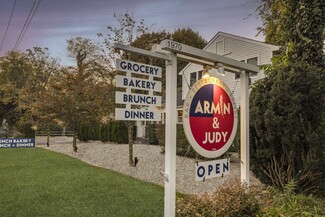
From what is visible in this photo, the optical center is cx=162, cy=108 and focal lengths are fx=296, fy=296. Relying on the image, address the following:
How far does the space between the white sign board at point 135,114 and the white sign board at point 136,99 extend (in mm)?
89

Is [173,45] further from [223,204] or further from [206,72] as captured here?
[223,204]

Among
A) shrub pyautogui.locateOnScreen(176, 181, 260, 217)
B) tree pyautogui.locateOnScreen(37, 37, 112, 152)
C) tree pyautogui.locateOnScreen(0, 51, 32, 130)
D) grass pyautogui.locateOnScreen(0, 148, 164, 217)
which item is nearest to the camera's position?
shrub pyautogui.locateOnScreen(176, 181, 260, 217)

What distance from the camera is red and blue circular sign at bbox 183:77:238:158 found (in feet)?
12.0

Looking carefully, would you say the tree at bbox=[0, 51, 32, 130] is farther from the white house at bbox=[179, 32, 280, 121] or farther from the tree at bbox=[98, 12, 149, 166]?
the tree at bbox=[98, 12, 149, 166]

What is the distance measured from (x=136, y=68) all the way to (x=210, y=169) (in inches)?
65.1

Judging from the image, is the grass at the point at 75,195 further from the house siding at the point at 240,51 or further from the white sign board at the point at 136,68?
the house siding at the point at 240,51

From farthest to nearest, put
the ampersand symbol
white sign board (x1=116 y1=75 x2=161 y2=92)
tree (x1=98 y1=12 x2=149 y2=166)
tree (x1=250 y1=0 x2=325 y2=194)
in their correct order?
tree (x1=98 y1=12 x2=149 y2=166)
tree (x1=250 y1=0 x2=325 y2=194)
the ampersand symbol
white sign board (x1=116 y1=75 x2=161 y2=92)

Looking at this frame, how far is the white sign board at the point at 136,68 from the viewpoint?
122 inches

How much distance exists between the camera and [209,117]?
3.86 meters

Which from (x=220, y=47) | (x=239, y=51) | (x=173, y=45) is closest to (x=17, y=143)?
(x=220, y=47)

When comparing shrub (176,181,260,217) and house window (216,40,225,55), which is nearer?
shrub (176,181,260,217)

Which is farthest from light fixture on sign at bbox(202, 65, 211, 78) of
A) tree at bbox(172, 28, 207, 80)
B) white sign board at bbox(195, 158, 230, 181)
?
tree at bbox(172, 28, 207, 80)

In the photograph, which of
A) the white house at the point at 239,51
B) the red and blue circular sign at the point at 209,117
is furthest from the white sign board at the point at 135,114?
the white house at the point at 239,51

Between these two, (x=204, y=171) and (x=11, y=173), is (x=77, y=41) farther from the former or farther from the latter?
(x=204, y=171)
